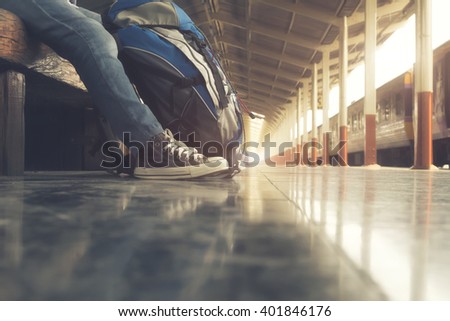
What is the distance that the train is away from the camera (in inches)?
205

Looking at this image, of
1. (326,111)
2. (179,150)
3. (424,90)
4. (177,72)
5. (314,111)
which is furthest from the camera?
(314,111)

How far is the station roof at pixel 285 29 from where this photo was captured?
8.83 m

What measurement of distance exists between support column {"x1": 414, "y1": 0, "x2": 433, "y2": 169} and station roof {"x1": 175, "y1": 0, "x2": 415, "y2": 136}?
3.34 meters

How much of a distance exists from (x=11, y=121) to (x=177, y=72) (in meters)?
0.87

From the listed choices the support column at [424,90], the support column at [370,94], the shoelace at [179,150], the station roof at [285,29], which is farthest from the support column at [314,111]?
the shoelace at [179,150]

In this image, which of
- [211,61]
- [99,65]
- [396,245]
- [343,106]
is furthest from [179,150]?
[343,106]

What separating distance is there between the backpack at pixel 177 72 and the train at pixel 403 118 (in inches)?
163

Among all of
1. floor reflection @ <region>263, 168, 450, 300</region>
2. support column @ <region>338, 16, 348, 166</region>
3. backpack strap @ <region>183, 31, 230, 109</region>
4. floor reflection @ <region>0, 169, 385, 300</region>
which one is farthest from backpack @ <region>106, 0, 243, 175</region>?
support column @ <region>338, 16, 348, 166</region>

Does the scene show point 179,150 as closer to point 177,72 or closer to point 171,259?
point 177,72

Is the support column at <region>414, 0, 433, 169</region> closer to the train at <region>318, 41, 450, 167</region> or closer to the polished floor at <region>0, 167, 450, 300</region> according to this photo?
the train at <region>318, 41, 450, 167</region>

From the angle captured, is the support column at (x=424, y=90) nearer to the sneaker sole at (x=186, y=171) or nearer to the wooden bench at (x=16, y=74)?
the sneaker sole at (x=186, y=171)

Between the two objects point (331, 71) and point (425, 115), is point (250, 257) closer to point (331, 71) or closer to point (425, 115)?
point (425, 115)

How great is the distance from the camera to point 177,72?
204 centimetres
